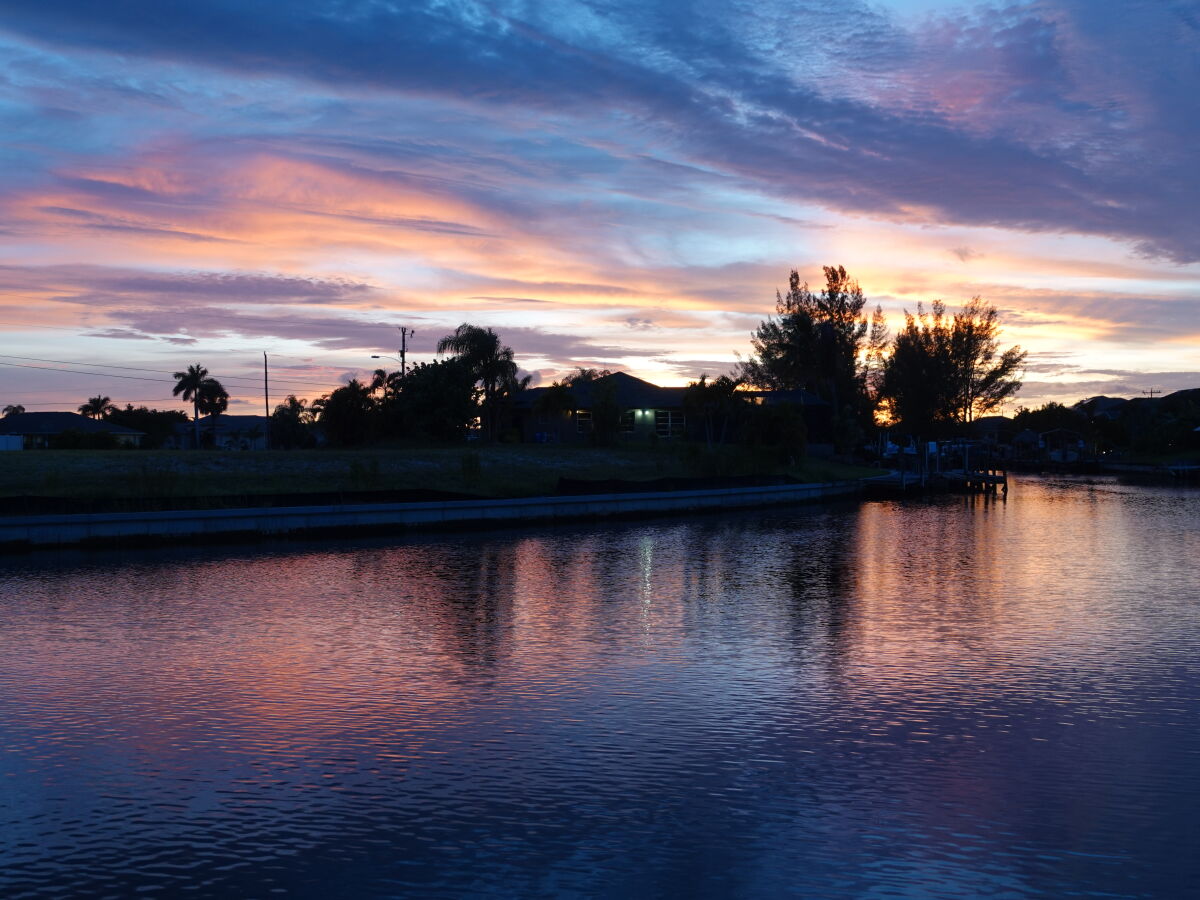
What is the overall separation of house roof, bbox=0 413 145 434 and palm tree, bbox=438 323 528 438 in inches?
1663

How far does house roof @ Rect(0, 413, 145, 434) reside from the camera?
10031cm

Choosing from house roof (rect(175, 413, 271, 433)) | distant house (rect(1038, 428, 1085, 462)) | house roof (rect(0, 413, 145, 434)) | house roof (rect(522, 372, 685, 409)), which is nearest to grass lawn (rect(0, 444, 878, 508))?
house roof (rect(522, 372, 685, 409))

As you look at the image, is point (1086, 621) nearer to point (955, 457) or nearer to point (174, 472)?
point (174, 472)

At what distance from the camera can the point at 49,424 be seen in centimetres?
10294

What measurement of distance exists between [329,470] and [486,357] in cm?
3360

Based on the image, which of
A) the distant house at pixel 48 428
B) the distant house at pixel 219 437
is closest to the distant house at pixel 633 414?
the distant house at pixel 48 428

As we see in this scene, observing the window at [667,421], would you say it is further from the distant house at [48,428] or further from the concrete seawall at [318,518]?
the distant house at [48,428]

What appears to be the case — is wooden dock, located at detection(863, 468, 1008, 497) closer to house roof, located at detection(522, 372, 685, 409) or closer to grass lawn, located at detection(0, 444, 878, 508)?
grass lawn, located at detection(0, 444, 878, 508)

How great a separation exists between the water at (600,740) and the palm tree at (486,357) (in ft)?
186

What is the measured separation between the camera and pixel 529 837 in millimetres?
6934

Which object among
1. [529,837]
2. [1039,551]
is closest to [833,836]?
[529,837]

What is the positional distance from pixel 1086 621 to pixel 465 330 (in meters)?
63.8

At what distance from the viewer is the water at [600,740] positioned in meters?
6.50

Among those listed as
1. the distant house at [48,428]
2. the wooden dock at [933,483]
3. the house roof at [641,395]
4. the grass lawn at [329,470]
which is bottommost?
the wooden dock at [933,483]
